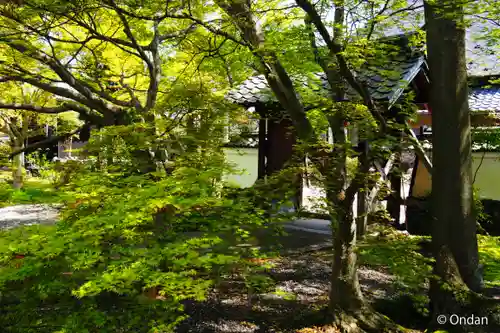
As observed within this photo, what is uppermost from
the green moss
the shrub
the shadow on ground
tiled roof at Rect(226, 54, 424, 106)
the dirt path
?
tiled roof at Rect(226, 54, 424, 106)

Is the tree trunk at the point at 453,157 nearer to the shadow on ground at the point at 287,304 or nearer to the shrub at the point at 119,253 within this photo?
the shadow on ground at the point at 287,304

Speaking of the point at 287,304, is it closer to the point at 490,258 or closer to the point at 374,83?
the point at 490,258

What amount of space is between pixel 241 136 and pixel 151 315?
1.91 metres

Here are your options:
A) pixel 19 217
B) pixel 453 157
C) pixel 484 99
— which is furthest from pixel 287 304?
pixel 484 99

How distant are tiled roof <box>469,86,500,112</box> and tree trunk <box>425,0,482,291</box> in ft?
29.3

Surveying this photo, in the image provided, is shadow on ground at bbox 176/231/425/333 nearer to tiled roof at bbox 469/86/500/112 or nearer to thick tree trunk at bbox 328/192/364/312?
thick tree trunk at bbox 328/192/364/312

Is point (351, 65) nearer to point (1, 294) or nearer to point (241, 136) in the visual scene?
point (241, 136)

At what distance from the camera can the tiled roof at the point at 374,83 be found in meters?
5.84

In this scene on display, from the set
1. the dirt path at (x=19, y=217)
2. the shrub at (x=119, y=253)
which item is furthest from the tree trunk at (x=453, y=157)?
the dirt path at (x=19, y=217)

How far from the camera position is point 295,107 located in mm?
4426

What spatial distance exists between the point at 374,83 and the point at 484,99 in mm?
8974

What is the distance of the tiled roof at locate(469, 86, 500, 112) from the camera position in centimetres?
1262

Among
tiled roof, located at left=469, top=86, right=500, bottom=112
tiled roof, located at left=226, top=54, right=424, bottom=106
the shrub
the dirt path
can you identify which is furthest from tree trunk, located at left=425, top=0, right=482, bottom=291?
the dirt path

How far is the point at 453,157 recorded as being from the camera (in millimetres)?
4723
